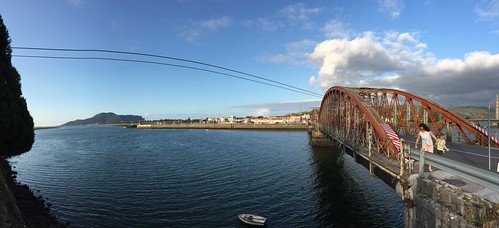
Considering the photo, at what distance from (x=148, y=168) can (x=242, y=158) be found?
17.2m

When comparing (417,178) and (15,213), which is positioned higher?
(417,178)

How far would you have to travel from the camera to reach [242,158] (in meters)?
51.3

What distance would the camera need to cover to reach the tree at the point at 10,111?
72.1ft

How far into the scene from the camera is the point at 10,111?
22641mm

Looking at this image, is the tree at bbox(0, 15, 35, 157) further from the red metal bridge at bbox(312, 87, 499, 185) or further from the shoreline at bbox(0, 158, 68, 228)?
the red metal bridge at bbox(312, 87, 499, 185)

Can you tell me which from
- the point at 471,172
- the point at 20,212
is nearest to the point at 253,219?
the point at 20,212

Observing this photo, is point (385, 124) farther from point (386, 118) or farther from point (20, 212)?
point (20, 212)

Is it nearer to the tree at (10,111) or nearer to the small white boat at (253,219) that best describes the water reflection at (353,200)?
the small white boat at (253,219)

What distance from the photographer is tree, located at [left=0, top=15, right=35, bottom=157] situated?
2197cm

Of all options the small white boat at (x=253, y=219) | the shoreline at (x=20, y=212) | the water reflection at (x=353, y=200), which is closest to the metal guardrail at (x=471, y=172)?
the small white boat at (x=253, y=219)

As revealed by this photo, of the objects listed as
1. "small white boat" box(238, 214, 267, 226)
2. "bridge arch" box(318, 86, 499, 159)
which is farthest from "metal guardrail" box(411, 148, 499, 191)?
"small white boat" box(238, 214, 267, 226)

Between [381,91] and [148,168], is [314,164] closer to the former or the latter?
[381,91]

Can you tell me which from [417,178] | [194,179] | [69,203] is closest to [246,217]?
[417,178]

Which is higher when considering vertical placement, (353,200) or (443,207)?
(443,207)
